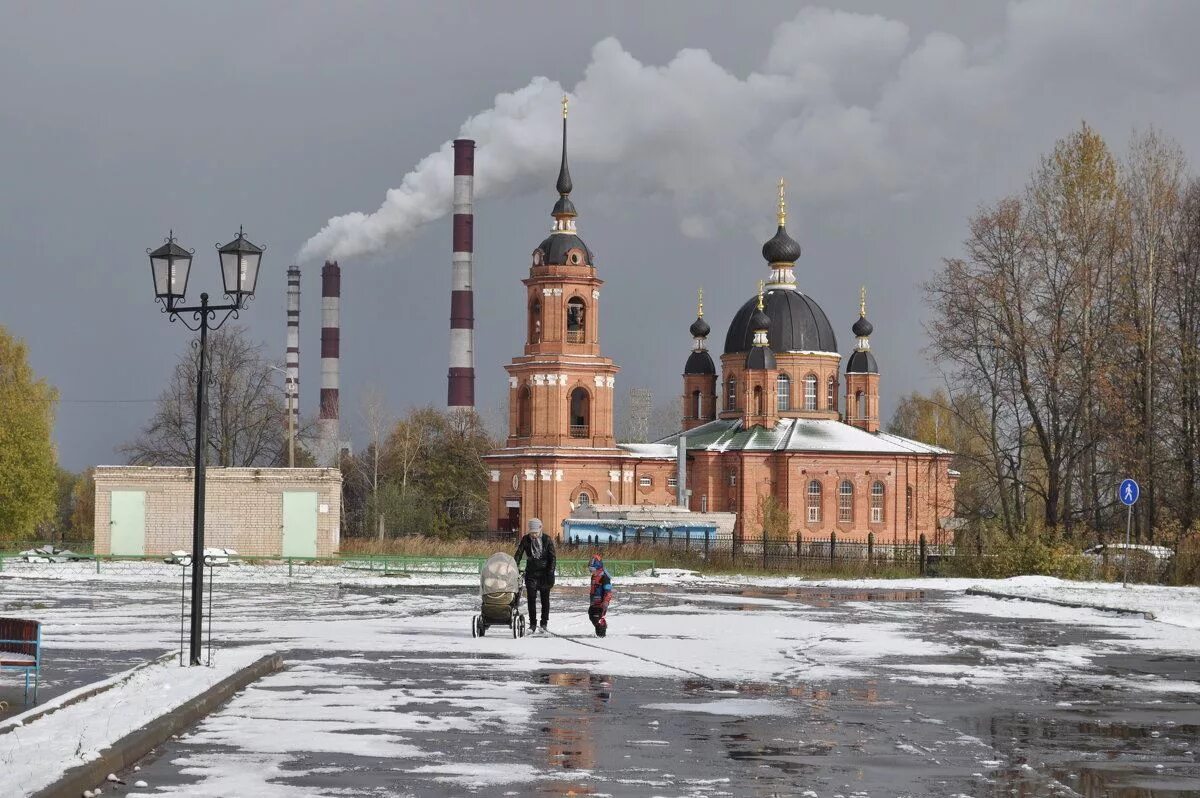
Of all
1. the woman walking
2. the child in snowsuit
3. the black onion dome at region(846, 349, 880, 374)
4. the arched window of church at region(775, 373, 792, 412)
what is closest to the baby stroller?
the woman walking

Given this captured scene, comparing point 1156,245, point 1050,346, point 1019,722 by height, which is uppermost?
point 1156,245

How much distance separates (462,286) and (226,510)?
40.0 meters

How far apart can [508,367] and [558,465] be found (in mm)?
5166

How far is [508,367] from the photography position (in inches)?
3007

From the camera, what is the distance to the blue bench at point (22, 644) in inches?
507

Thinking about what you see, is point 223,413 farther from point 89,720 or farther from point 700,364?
point 89,720

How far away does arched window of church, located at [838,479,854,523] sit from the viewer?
79250 millimetres

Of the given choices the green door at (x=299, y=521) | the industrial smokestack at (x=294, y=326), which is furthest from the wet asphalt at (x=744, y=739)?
the industrial smokestack at (x=294, y=326)

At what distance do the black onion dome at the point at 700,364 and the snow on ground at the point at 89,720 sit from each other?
7707 centimetres

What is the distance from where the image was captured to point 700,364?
91.9 m

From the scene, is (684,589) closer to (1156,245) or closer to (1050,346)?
(1050,346)

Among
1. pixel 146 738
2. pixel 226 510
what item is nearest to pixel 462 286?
pixel 226 510

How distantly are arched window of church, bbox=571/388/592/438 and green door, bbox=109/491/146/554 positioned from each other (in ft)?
89.2

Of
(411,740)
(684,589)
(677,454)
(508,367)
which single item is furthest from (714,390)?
(411,740)
